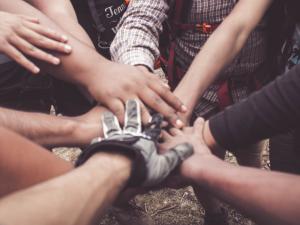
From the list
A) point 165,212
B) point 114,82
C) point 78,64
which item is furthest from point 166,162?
point 165,212

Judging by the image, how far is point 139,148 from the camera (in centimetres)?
125

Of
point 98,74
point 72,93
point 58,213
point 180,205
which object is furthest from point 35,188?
point 180,205

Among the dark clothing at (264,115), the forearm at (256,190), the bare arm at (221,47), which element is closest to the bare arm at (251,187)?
the forearm at (256,190)

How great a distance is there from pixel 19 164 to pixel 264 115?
758 millimetres

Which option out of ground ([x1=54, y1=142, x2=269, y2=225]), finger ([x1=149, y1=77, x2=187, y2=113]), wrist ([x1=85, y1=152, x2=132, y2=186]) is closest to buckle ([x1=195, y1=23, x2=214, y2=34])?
finger ([x1=149, y1=77, x2=187, y2=113])

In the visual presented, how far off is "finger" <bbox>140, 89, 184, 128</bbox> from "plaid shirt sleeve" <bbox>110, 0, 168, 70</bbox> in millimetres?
194

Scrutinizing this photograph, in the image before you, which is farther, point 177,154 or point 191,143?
point 191,143

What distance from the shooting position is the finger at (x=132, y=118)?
4.73 ft

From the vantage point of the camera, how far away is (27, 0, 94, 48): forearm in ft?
6.02

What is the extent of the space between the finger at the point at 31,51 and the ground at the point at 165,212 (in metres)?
1.14

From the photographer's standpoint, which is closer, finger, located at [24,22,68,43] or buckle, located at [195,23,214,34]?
finger, located at [24,22,68,43]

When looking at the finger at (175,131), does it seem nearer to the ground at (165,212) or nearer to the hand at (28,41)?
the hand at (28,41)

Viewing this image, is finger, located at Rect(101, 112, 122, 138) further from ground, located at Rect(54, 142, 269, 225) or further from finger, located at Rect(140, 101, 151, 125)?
ground, located at Rect(54, 142, 269, 225)

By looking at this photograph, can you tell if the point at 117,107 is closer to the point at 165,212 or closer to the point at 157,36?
the point at 157,36
